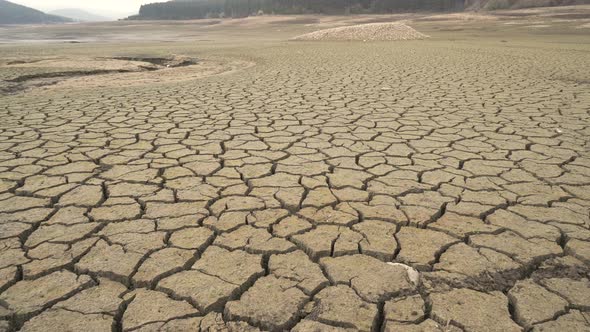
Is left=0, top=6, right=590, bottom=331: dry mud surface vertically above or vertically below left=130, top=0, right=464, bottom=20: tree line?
below

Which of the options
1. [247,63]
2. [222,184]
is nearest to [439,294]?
[222,184]

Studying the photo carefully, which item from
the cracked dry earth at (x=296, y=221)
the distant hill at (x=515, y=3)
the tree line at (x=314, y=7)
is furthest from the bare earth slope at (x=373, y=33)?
the tree line at (x=314, y=7)

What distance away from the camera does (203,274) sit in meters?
1.65

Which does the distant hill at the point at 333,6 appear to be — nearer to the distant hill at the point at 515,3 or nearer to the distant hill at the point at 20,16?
the distant hill at the point at 515,3

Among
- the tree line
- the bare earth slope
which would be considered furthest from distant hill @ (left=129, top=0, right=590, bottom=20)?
the bare earth slope

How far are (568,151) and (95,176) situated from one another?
353 centimetres

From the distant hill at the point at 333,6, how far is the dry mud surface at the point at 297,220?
165 ft

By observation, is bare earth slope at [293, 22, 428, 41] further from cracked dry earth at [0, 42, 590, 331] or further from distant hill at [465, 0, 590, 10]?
distant hill at [465, 0, 590, 10]

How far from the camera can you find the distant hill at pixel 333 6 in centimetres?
4700

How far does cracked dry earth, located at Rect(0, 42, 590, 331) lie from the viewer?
1.46 m

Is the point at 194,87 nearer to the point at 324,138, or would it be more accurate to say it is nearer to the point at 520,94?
the point at 324,138

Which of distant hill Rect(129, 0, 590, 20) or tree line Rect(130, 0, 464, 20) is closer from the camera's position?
distant hill Rect(129, 0, 590, 20)

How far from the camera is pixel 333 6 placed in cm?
6538

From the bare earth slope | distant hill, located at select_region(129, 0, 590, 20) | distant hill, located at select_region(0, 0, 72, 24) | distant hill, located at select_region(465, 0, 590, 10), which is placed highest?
distant hill, located at select_region(0, 0, 72, 24)
